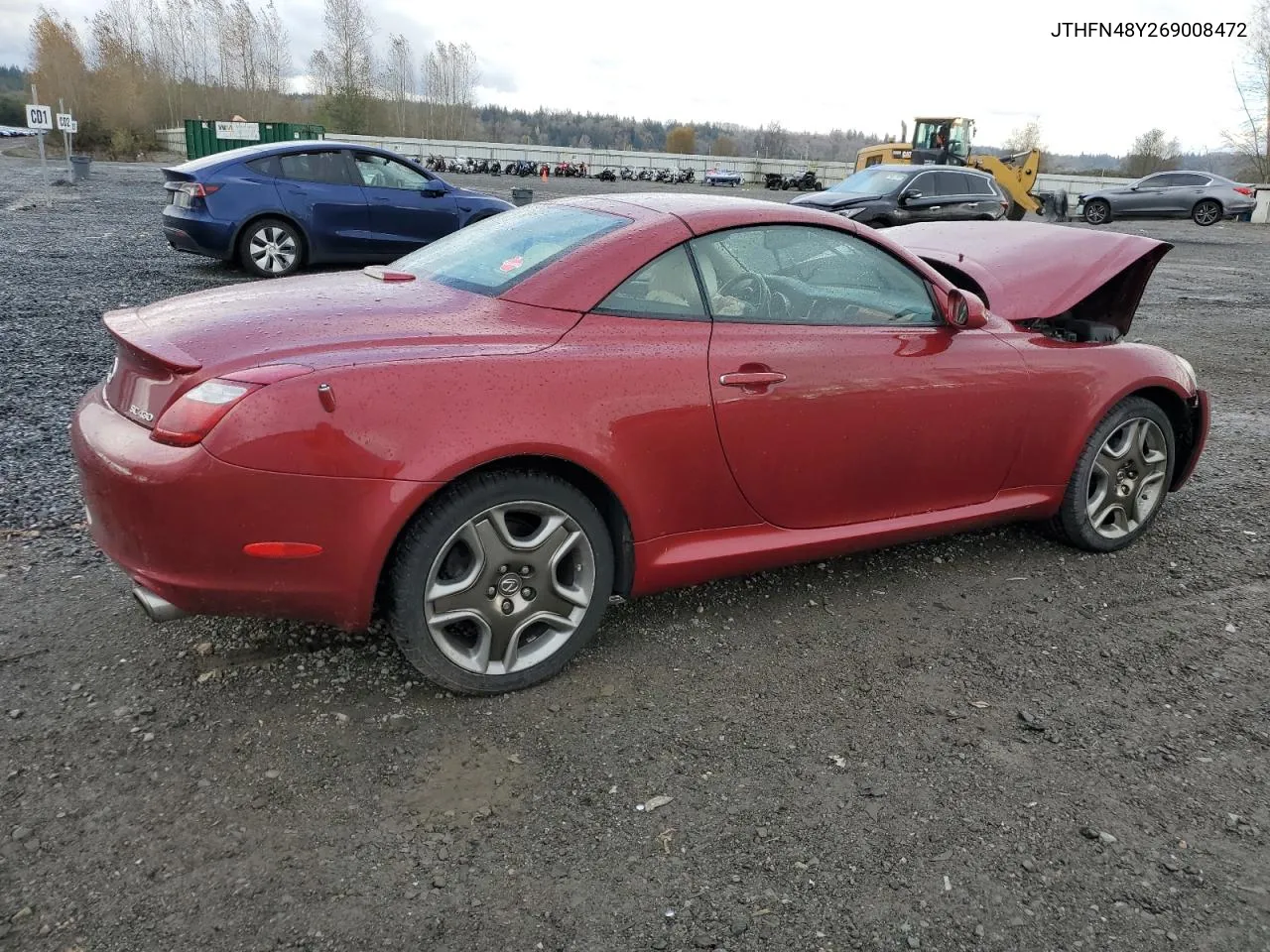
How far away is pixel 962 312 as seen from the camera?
12.0 ft

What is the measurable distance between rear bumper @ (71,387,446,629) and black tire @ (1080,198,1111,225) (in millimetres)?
29724

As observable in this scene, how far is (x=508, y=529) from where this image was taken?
2879 millimetres

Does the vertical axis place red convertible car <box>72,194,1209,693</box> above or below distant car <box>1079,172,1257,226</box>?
below

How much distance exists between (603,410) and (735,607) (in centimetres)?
110

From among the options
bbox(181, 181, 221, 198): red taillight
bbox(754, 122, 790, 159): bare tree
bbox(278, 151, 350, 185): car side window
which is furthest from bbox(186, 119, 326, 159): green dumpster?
bbox(754, 122, 790, 159): bare tree

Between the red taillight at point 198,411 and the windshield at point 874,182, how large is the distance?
14898 millimetres

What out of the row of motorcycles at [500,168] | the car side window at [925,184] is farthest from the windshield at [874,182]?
the row of motorcycles at [500,168]

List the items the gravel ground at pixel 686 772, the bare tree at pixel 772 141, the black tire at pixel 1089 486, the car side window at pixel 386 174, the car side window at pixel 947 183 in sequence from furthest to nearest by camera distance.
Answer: the bare tree at pixel 772 141 → the car side window at pixel 947 183 → the car side window at pixel 386 174 → the black tire at pixel 1089 486 → the gravel ground at pixel 686 772

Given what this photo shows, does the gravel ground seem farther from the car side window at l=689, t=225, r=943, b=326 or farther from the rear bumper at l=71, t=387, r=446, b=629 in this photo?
the car side window at l=689, t=225, r=943, b=326

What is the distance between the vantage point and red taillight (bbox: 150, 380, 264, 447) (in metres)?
2.51

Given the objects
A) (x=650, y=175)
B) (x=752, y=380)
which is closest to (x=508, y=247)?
(x=752, y=380)


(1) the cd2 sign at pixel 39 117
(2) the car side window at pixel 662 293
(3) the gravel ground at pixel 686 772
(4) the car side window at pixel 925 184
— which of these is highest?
(1) the cd2 sign at pixel 39 117

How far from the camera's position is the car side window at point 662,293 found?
10.1 feet

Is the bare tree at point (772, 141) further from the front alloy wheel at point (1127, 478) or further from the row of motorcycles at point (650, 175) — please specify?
the front alloy wheel at point (1127, 478)
